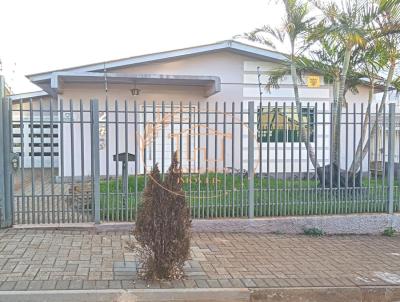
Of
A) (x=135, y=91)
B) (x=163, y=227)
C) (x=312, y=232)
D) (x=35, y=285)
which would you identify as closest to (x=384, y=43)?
(x=312, y=232)

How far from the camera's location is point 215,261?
6.27 meters

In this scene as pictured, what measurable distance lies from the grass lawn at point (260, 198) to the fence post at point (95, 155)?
15cm

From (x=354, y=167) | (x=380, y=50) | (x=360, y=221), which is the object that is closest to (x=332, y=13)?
(x=380, y=50)

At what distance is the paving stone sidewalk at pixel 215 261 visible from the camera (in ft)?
17.6

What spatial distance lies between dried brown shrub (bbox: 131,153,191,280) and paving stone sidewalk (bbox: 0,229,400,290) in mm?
215

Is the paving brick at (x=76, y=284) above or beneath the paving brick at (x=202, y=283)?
above

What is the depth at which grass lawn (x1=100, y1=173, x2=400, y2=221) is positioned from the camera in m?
7.77

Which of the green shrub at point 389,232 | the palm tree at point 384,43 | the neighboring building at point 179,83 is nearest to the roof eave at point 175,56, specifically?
the neighboring building at point 179,83

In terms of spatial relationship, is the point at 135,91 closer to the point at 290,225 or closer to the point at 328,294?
the point at 290,225

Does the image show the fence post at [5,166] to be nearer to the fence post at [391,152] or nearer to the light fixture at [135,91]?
the light fixture at [135,91]

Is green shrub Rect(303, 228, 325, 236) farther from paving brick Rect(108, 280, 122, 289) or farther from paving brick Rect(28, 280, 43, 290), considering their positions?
paving brick Rect(28, 280, 43, 290)

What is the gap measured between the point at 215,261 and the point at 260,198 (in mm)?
2166

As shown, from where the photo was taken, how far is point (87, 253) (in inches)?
251

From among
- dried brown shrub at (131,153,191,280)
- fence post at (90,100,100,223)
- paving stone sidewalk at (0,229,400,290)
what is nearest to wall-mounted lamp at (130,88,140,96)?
fence post at (90,100,100,223)
